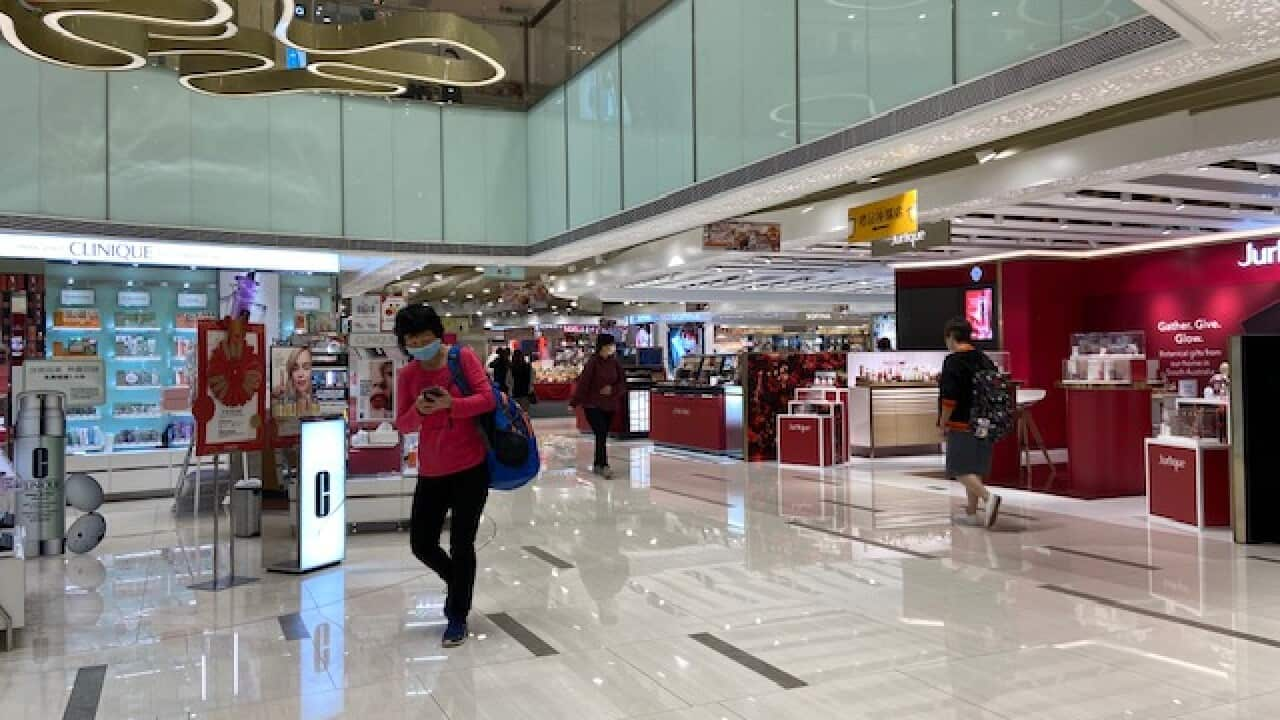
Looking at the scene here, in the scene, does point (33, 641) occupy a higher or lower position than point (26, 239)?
lower

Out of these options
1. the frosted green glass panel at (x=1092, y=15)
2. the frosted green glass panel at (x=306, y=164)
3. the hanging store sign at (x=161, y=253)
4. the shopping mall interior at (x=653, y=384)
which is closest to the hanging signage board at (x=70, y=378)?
the shopping mall interior at (x=653, y=384)

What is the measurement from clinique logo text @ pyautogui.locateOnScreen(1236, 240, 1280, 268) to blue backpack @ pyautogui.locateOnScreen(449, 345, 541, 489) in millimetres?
10536

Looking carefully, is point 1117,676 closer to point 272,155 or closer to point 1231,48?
point 1231,48

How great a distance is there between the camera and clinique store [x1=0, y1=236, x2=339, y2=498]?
9727 millimetres

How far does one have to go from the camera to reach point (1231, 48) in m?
4.95

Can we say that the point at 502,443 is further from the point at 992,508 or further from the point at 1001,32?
the point at 992,508

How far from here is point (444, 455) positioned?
431 centimetres

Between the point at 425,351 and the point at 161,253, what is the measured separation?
798 cm

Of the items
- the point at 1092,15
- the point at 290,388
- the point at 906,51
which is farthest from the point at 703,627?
the point at 906,51

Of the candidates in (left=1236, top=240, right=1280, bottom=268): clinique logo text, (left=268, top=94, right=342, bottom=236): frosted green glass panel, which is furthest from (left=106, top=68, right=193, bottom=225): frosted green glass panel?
(left=1236, top=240, right=1280, bottom=268): clinique logo text

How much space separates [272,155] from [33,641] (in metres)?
8.19

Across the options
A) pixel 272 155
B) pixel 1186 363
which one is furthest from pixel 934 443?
pixel 272 155

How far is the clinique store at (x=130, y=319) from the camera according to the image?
9.73 metres

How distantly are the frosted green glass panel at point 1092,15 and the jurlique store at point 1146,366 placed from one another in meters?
2.71
